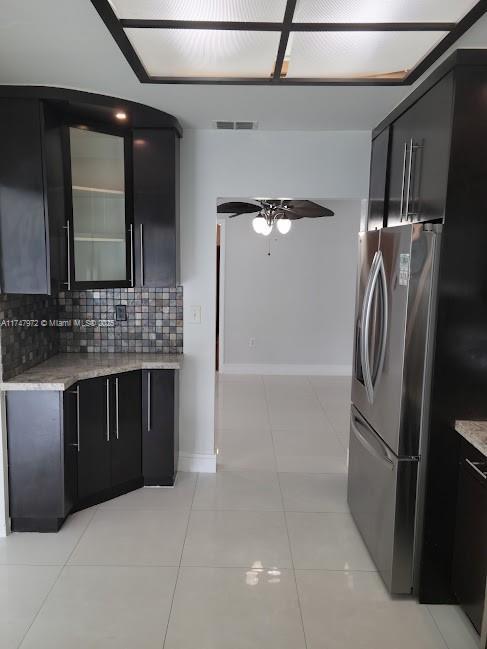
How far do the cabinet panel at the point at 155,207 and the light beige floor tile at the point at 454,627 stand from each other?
7.52 feet

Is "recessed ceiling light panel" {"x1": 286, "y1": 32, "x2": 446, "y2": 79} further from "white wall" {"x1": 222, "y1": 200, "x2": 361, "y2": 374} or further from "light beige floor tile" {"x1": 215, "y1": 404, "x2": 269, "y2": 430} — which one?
"white wall" {"x1": 222, "y1": 200, "x2": 361, "y2": 374}

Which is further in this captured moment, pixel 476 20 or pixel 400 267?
pixel 400 267

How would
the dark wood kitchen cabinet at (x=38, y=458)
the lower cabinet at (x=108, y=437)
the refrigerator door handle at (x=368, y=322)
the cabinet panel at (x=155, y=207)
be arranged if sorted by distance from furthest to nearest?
the cabinet panel at (x=155, y=207) → the lower cabinet at (x=108, y=437) → the dark wood kitchen cabinet at (x=38, y=458) → the refrigerator door handle at (x=368, y=322)

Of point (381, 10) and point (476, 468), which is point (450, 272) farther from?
point (381, 10)

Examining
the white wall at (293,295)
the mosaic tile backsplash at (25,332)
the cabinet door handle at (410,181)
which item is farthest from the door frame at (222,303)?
the cabinet door handle at (410,181)

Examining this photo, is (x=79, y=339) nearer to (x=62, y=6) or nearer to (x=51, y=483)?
(x=51, y=483)

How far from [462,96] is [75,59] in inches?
66.2

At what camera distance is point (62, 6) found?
5.82 feet

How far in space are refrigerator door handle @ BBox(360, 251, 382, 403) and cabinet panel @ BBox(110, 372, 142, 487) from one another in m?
1.48

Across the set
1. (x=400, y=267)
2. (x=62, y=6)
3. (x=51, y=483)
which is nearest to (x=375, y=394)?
(x=400, y=267)

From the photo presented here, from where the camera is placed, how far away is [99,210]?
3201 mm

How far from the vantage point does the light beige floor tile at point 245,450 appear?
12.8ft

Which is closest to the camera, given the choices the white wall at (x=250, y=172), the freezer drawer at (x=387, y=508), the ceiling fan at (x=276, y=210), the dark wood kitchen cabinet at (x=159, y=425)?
the freezer drawer at (x=387, y=508)

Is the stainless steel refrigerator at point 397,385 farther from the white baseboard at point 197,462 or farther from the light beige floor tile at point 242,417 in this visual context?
the light beige floor tile at point 242,417
